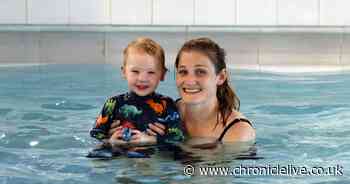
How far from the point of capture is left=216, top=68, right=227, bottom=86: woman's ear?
11.7 feet

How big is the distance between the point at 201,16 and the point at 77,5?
1069 millimetres

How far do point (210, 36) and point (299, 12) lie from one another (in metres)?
0.86

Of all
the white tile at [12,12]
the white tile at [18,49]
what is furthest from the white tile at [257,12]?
the white tile at [12,12]

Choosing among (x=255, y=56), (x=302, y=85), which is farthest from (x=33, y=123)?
(x=255, y=56)

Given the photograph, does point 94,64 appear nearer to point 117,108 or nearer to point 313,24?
point 313,24

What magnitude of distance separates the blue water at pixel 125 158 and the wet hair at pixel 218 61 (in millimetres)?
175

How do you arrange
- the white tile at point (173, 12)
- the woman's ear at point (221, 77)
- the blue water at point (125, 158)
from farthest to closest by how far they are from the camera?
1. the white tile at point (173, 12)
2. the woman's ear at point (221, 77)
3. the blue water at point (125, 158)

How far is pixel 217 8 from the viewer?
7230mm

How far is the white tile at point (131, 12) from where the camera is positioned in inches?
285

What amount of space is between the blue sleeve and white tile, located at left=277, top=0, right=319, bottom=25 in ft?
12.6

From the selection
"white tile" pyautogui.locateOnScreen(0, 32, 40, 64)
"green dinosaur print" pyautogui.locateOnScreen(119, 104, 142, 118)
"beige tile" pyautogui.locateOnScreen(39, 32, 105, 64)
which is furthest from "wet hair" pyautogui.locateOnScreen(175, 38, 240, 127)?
"white tile" pyautogui.locateOnScreen(0, 32, 40, 64)

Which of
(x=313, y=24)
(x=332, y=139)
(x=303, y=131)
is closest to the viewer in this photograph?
(x=332, y=139)

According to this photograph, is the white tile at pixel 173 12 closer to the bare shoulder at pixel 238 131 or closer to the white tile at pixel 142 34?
the white tile at pixel 142 34

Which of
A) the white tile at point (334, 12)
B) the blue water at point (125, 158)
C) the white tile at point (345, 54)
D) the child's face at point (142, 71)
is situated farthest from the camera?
the white tile at point (334, 12)
